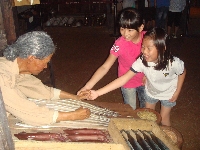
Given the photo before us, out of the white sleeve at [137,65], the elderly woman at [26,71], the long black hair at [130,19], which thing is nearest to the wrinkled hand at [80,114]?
the elderly woman at [26,71]

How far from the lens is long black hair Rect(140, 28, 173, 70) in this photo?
2.66 meters

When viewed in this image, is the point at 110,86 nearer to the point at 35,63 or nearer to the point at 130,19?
the point at 130,19

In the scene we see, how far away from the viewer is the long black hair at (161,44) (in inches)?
105

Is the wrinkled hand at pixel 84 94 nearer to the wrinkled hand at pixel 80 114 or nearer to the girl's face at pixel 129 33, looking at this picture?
the wrinkled hand at pixel 80 114

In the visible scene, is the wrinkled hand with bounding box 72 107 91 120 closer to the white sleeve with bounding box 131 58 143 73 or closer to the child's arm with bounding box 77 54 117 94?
the child's arm with bounding box 77 54 117 94

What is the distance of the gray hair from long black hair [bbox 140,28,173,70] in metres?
1.18

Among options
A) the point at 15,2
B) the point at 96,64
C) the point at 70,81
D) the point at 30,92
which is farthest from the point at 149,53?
the point at 96,64

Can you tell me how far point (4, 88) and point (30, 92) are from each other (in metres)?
0.61

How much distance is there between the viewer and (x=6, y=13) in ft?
12.4

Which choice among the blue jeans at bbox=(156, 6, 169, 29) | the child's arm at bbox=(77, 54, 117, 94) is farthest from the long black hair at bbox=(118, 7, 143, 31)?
the blue jeans at bbox=(156, 6, 169, 29)

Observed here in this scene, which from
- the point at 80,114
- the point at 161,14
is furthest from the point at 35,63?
the point at 161,14

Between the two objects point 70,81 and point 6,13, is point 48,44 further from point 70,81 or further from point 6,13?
point 70,81

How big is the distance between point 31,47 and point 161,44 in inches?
58.1

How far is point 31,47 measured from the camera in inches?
92.3
